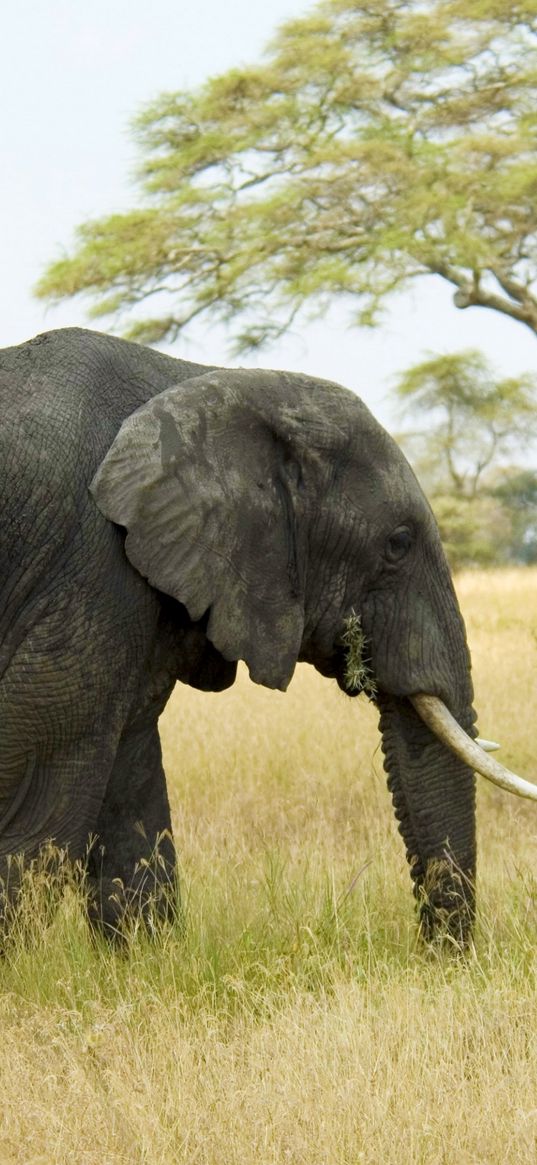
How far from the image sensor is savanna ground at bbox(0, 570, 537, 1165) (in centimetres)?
379

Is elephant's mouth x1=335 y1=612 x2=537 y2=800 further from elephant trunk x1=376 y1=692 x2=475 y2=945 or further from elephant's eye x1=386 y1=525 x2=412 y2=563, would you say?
elephant's eye x1=386 y1=525 x2=412 y2=563

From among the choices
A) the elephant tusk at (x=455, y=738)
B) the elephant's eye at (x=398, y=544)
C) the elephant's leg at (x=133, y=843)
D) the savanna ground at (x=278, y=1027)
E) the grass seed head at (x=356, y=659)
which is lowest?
the savanna ground at (x=278, y=1027)

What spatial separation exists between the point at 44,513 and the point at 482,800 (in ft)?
15.5

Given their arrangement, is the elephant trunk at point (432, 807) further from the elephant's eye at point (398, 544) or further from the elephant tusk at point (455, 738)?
the elephant's eye at point (398, 544)

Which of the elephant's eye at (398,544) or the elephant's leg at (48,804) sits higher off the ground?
the elephant's eye at (398,544)

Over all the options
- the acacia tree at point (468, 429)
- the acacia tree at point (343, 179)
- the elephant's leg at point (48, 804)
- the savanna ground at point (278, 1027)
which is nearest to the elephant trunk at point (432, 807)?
the savanna ground at point (278, 1027)

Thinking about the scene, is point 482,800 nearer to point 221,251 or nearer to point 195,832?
point 195,832

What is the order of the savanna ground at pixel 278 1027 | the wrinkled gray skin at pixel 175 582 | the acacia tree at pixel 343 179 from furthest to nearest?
the acacia tree at pixel 343 179
the wrinkled gray skin at pixel 175 582
the savanna ground at pixel 278 1027

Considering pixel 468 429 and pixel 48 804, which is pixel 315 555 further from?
pixel 468 429

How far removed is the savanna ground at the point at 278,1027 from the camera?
379 cm

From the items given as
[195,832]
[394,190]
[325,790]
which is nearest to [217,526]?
[195,832]

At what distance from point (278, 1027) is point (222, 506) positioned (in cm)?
147

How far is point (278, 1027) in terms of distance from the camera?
14.8ft

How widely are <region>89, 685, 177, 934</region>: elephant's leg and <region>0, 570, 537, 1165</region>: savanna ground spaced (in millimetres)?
114
